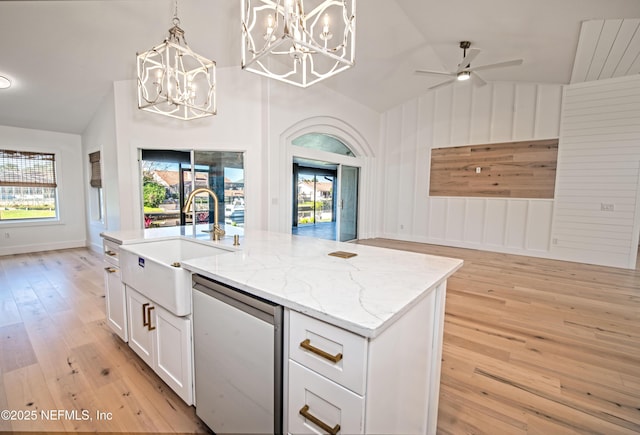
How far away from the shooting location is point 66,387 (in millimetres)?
1832

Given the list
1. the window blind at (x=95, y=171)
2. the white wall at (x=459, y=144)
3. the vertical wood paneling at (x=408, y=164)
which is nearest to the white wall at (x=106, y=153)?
the window blind at (x=95, y=171)

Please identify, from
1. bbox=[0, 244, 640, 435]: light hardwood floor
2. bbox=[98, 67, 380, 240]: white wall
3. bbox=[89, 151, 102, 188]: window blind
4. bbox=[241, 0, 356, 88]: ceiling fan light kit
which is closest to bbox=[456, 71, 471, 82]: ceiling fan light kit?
bbox=[98, 67, 380, 240]: white wall

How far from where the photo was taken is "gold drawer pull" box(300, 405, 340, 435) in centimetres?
88

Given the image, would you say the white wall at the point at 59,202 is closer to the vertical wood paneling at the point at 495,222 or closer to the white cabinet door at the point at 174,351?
the white cabinet door at the point at 174,351

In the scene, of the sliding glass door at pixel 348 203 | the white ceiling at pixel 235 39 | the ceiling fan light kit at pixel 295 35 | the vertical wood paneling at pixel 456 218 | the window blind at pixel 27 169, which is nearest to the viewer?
the ceiling fan light kit at pixel 295 35

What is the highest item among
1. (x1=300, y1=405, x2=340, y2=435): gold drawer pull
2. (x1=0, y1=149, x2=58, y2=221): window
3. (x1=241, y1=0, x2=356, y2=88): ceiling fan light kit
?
(x1=241, y1=0, x2=356, y2=88): ceiling fan light kit

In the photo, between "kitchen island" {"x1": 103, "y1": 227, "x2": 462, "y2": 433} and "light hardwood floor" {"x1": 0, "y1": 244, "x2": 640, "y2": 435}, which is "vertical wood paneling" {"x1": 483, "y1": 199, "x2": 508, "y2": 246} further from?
"kitchen island" {"x1": 103, "y1": 227, "x2": 462, "y2": 433}

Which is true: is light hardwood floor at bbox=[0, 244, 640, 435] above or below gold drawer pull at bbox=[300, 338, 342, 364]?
below

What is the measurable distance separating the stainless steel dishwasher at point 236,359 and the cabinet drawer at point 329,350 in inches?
3.4

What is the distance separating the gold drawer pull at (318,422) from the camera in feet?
2.89

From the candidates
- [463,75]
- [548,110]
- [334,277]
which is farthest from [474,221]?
[334,277]

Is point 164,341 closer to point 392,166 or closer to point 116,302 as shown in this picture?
point 116,302

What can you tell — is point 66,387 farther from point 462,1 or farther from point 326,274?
point 462,1

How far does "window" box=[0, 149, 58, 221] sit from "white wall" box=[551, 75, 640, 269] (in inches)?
404
